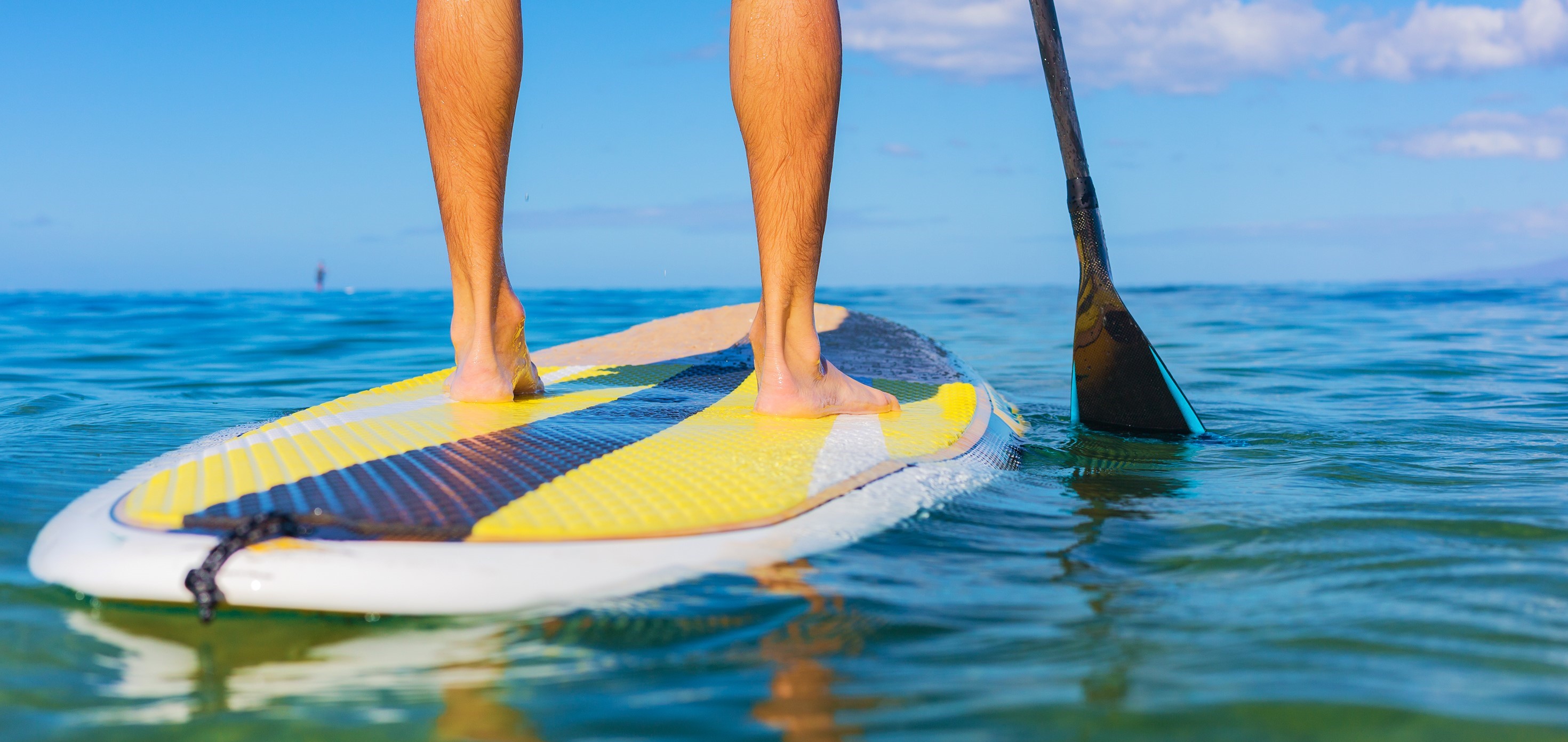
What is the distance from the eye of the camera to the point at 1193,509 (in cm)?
178

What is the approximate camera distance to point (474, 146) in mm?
2107

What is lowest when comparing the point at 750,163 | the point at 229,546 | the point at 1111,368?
the point at 229,546

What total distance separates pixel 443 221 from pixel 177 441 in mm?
959

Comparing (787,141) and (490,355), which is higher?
(787,141)

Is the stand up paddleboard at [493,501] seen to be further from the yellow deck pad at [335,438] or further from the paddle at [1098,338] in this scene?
the paddle at [1098,338]

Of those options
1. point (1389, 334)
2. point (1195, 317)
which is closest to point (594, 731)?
point (1389, 334)

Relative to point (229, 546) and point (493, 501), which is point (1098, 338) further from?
point (229, 546)

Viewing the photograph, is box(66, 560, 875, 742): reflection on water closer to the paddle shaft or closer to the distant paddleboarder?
the distant paddleboarder

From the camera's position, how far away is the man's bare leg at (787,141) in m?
1.94

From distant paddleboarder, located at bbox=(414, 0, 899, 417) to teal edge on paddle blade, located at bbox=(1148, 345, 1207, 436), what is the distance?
917 millimetres

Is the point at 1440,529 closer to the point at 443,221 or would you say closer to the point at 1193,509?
the point at 1193,509

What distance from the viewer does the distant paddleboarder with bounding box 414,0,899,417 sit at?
1.95m

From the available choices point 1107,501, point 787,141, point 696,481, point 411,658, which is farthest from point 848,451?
point 411,658

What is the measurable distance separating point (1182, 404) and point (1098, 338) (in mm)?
280
